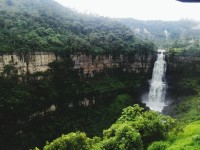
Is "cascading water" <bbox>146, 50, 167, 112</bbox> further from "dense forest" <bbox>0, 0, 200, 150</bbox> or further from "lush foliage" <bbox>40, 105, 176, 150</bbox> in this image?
"lush foliage" <bbox>40, 105, 176, 150</bbox>

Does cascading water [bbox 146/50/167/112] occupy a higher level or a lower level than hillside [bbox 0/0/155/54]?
lower

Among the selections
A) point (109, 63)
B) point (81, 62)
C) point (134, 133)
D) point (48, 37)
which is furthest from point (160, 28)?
point (134, 133)

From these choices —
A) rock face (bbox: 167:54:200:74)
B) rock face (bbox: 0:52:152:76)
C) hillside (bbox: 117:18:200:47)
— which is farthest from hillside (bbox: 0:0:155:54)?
hillside (bbox: 117:18:200:47)

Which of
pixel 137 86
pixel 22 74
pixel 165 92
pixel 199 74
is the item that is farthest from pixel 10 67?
A: pixel 199 74

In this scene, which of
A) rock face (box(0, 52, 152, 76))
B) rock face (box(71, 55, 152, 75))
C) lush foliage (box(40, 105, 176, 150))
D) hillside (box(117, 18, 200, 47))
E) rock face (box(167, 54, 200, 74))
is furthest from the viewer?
hillside (box(117, 18, 200, 47))

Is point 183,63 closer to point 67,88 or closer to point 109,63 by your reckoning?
point 109,63

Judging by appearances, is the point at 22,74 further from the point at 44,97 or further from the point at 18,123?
the point at 18,123
